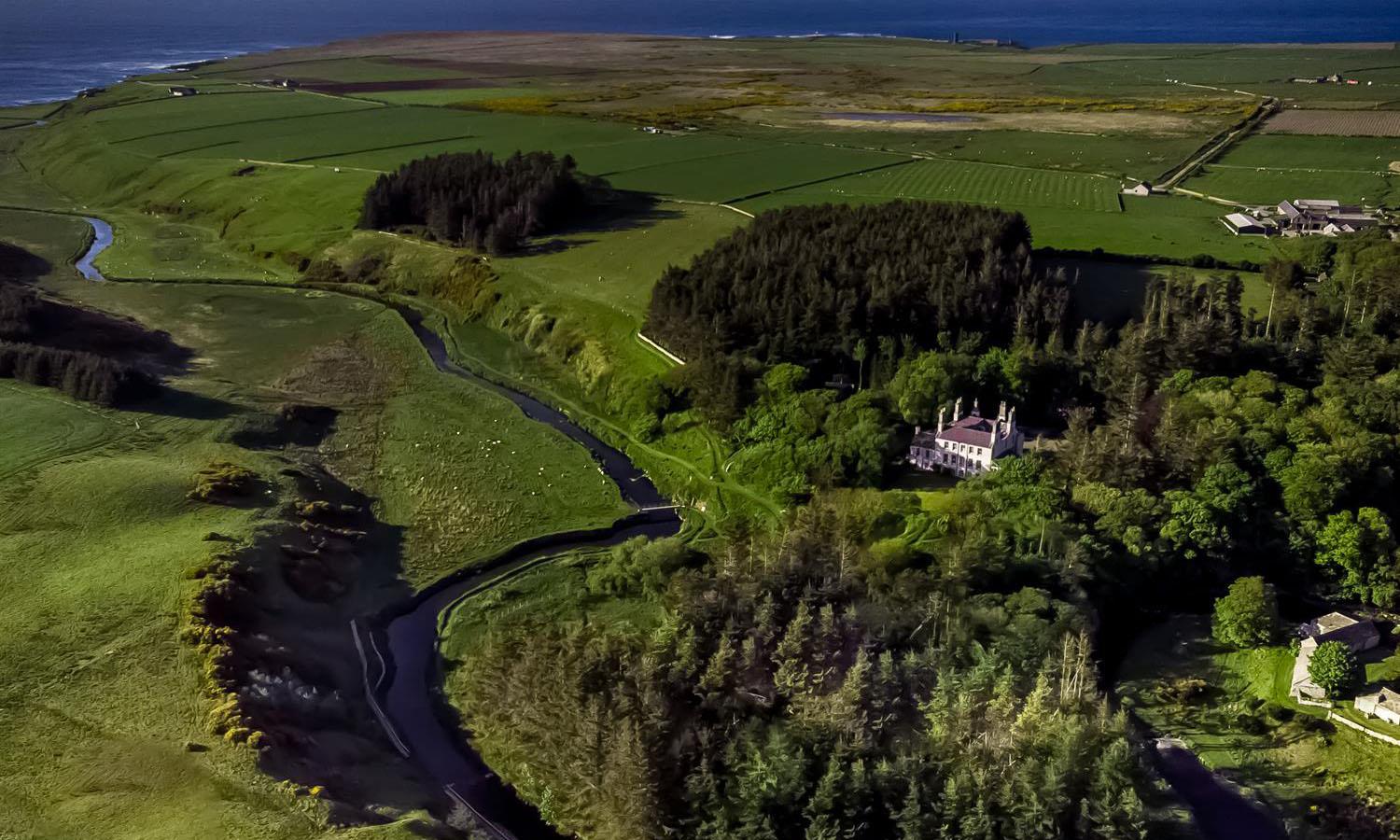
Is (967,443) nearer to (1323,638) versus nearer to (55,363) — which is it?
(1323,638)

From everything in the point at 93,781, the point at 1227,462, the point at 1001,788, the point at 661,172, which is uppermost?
the point at 661,172

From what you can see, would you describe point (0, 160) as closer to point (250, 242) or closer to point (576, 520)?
point (250, 242)

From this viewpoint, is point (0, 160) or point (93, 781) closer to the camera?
point (93, 781)

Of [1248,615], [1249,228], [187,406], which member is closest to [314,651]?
[187,406]

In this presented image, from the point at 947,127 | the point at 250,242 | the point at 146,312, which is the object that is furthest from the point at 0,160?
the point at 947,127

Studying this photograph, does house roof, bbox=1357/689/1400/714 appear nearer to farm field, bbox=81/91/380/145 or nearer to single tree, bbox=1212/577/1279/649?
single tree, bbox=1212/577/1279/649

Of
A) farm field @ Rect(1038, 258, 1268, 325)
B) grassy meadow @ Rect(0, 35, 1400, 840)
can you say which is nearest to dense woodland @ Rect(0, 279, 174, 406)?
grassy meadow @ Rect(0, 35, 1400, 840)
